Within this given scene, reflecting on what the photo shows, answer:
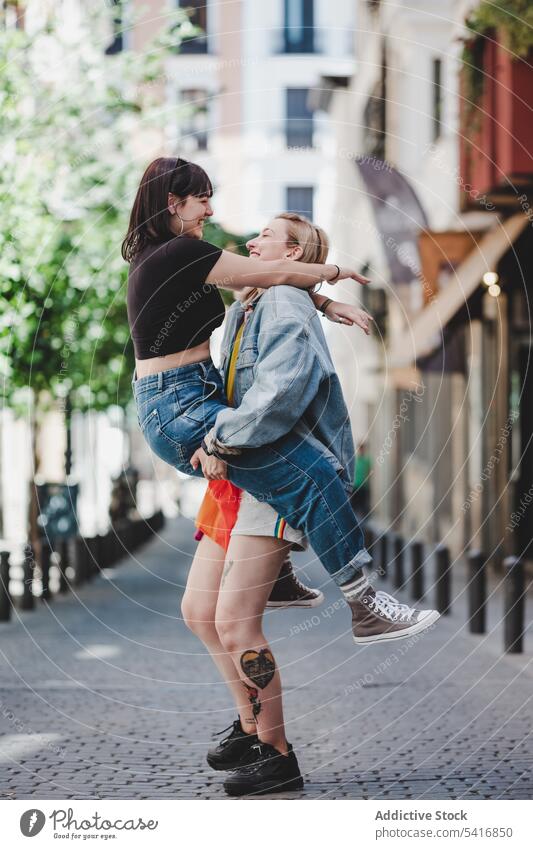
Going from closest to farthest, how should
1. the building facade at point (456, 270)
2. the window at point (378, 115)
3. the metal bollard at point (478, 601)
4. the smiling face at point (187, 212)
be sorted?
the smiling face at point (187, 212) < the metal bollard at point (478, 601) < the building facade at point (456, 270) < the window at point (378, 115)

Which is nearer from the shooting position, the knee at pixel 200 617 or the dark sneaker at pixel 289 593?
the knee at pixel 200 617

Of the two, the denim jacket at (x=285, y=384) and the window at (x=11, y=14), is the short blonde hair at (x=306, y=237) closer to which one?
the denim jacket at (x=285, y=384)

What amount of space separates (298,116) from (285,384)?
112ft

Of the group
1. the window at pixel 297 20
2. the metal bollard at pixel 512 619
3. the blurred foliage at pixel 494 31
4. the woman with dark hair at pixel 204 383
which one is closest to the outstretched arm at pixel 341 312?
the woman with dark hair at pixel 204 383

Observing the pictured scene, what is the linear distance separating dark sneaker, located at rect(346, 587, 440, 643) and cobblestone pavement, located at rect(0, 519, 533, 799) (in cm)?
74

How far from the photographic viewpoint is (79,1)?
16078 millimetres

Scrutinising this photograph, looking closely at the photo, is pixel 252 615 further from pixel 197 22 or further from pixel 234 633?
pixel 197 22

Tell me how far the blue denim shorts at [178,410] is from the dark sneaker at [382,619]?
725 mm

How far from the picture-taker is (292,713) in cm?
723

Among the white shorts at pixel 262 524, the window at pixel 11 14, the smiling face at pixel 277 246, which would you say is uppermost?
the window at pixel 11 14

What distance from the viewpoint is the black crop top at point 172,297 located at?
450cm

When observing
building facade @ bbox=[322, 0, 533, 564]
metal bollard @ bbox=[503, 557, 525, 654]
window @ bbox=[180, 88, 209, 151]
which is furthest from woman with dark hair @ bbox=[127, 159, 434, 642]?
window @ bbox=[180, 88, 209, 151]

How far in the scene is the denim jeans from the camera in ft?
14.8
